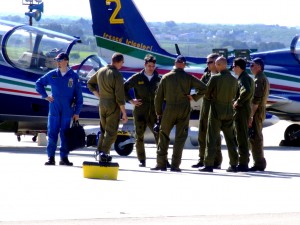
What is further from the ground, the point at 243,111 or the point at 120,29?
the point at 120,29

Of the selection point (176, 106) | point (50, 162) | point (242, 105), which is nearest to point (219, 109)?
point (242, 105)

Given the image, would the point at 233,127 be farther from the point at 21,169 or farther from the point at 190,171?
the point at 21,169

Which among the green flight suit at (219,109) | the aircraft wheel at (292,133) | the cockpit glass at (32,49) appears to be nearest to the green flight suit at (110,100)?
the green flight suit at (219,109)

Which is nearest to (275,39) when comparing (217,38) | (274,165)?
(217,38)

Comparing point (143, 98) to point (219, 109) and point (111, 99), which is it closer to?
point (111, 99)

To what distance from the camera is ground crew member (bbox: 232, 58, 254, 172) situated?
17.6 m

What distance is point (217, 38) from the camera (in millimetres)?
139375

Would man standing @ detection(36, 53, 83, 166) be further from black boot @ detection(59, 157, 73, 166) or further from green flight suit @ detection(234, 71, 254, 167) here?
green flight suit @ detection(234, 71, 254, 167)

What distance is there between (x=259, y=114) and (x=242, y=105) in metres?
0.52

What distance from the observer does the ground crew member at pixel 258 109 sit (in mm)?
17906

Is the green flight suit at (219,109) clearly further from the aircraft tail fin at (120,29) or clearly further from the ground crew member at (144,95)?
the aircraft tail fin at (120,29)

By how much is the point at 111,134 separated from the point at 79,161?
69.9 inches

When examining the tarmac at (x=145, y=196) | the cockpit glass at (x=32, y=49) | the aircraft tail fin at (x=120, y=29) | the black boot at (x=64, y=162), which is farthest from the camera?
the aircraft tail fin at (x=120, y=29)

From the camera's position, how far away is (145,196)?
45.9 ft
